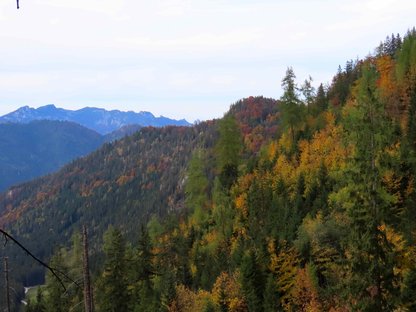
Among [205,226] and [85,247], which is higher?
[85,247]

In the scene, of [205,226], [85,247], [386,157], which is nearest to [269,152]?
[205,226]

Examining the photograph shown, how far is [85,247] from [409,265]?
25901mm

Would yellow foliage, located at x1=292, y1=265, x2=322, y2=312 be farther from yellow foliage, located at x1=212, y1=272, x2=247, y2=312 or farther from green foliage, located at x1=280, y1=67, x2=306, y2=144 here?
green foliage, located at x1=280, y1=67, x2=306, y2=144

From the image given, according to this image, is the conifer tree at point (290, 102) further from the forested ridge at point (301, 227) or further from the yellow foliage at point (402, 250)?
the yellow foliage at point (402, 250)

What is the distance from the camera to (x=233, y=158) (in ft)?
271

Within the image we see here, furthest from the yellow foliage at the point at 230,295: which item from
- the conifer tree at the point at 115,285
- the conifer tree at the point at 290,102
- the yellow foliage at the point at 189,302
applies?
the conifer tree at the point at 290,102

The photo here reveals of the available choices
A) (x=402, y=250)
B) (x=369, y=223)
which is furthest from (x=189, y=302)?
(x=369, y=223)

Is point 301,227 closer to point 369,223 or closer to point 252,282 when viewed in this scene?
point 252,282

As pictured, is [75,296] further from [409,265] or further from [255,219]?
[409,265]

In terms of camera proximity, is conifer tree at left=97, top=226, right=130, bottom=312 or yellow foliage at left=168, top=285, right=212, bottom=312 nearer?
yellow foliage at left=168, top=285, right=212, bottom=312

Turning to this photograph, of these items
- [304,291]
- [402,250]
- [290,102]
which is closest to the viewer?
[402,250]

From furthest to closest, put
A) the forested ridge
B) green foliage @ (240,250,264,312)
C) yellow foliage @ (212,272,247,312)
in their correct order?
yellow foliage @ (212,272,247,312) → green foliage @ (240,250,264,312) → the forested ridge

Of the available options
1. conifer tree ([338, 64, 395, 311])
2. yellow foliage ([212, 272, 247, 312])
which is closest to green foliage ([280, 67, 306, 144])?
yellow foliage ([212, 272, 247, 312])

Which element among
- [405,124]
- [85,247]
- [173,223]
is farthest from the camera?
[173,223]
